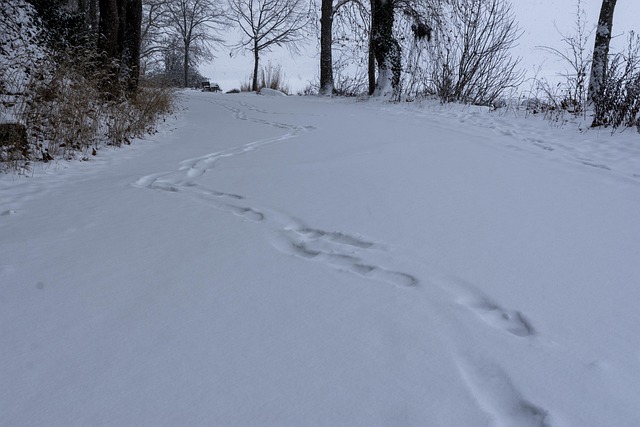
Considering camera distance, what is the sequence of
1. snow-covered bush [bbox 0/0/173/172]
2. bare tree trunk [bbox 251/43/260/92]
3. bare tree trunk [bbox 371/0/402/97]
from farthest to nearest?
1. bare tree trunk [bbox 251/43/260/92]
2. bare tree trunk [bbox 371/0/402/97]
3. snow-covered bush [bbox 0/0/173/172]

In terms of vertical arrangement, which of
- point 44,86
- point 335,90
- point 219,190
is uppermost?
point 335,90

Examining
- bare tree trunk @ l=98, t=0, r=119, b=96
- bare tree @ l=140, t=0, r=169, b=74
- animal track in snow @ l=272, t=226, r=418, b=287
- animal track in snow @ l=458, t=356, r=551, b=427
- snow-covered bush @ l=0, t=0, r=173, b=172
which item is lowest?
animal track in snow @ l=458, t=356, r=551, b=427

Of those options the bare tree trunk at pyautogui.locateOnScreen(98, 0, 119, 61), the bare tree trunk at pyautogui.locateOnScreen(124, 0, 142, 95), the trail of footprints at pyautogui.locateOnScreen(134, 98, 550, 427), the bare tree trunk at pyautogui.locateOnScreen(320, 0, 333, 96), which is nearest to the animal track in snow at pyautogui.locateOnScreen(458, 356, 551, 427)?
the trail of footprints at pyautogui.locateOnScreen(134, 98, 550, 427)

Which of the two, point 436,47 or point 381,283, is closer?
point 381,283

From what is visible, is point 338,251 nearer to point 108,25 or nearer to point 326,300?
point 326,300

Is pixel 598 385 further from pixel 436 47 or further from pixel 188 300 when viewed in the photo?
pixel 436 47

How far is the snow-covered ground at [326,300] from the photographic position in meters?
0.91

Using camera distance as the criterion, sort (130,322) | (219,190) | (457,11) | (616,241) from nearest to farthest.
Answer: (130,322) → (616,241) → (219,190) → (457,11)

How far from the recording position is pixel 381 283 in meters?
1.38

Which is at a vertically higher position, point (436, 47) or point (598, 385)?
point (436, 47)

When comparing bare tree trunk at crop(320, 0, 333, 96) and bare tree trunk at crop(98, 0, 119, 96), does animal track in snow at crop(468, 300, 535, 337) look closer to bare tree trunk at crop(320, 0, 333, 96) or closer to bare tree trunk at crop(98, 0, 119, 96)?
bare tree trunk at crop(98, 0, 119, 96)

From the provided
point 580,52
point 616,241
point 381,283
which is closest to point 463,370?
point 381,283

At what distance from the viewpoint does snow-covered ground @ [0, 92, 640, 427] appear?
91 cm

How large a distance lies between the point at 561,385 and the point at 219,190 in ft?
6.45
